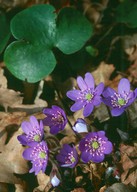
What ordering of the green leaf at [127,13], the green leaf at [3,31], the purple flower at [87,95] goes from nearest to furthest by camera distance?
the purple flower at [87,95]
the green leaf at [3,31]
the green leaf at [127,13]

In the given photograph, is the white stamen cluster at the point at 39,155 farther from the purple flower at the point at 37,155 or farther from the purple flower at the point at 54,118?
the purple flower at the point at 54,118

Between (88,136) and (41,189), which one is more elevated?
(88,136)

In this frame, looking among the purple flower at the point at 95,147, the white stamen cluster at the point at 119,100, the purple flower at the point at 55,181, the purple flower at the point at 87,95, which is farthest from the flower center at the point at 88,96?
the purple flower at the point at 55,181

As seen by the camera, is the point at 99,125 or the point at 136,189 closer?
the point at 136,189

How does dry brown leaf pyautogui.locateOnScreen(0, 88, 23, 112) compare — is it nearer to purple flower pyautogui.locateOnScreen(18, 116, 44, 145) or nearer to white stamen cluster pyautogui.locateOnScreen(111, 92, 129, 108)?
purple flower pyautogui.locateOnScreen(18, 116, 44, 145)

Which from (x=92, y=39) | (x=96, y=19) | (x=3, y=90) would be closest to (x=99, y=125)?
(x=3, y=90)

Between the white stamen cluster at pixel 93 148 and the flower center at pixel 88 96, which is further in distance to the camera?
the flower center at pixel 88 96

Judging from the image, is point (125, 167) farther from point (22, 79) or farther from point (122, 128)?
point (22, 79)

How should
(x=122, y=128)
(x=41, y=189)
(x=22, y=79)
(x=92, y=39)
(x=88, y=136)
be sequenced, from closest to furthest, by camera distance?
1. (x=88, y=136)
2. (x=41, y=189)
3. (x=122, y=128)
4. (x=22, y=79)
5. (x=92, y=39)
